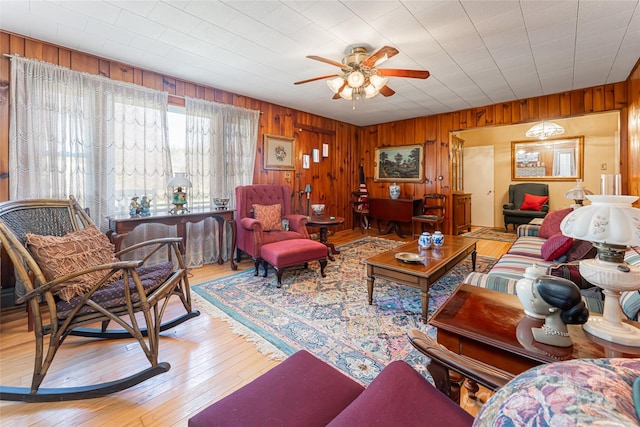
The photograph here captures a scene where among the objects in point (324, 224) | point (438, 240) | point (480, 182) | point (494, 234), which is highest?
point (480, 182)

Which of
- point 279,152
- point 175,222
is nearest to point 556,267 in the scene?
point 175,222

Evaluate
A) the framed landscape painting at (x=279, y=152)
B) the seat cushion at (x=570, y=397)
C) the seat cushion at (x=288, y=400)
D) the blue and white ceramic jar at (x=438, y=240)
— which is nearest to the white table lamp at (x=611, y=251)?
the seat cushion at (x=570, y=397)

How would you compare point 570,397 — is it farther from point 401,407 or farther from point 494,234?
point 494,234

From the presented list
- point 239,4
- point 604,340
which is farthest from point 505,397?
point 239,4

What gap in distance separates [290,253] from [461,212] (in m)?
4.34

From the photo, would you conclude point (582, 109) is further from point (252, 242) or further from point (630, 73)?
point (252, 242)

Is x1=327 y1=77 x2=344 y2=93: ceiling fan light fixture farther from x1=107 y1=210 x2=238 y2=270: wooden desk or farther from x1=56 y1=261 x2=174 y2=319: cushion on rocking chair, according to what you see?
x1=56 y1=261 x2=174 y2=319: cushion on rocking chair

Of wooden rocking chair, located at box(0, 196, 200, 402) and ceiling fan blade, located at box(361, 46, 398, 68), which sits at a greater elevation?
ceiling fan blade, located at box(361, 46, 398, 68)

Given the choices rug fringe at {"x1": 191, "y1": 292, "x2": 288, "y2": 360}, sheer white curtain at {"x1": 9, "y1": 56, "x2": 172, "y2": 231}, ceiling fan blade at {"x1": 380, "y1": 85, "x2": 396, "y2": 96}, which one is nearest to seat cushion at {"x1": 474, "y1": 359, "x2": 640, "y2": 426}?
rug fringe at {"x1": 191, "y1": 292, "x2": 288, "y2": 360}

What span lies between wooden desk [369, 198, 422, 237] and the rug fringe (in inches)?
160

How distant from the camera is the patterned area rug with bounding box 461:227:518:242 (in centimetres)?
555

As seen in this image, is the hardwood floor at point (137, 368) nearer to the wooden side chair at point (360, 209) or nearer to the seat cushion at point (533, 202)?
the wooden side chair at point (360, 209)

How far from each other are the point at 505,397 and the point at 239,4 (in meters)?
2.64

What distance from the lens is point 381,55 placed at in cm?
230
